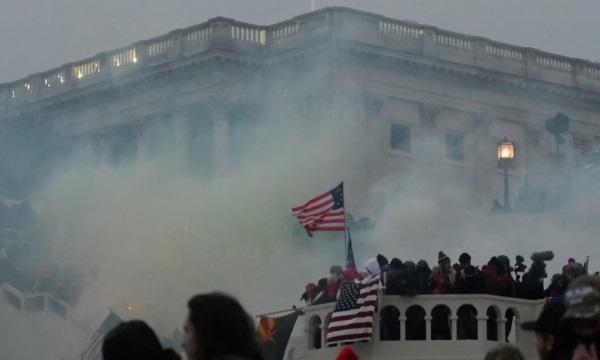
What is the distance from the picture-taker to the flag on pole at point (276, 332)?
23.5m

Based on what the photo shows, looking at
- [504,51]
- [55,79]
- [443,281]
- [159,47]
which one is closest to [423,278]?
[443,281]

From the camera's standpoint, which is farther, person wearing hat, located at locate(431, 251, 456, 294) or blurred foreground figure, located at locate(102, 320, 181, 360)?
person wearing hat, located at locate(431, 251, 456, 294)

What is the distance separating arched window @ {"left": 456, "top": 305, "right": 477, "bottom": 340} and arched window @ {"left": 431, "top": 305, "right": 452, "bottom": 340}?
0.15 meters

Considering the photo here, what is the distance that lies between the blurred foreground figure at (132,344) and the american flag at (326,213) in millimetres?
18499

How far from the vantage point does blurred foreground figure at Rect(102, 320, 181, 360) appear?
9.49m

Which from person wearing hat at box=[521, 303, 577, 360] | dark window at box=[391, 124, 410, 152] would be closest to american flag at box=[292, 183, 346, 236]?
person wearing hat at box=[521, 303, 577, 360]

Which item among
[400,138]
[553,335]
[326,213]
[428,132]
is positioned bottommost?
[553,335]

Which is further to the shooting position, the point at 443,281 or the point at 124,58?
the point at 124,58

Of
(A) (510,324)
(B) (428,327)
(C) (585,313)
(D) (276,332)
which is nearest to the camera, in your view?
(C) (585,313)

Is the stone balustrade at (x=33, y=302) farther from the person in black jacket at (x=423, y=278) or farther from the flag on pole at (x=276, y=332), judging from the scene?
the person in black jacket at (x=423, y=278)

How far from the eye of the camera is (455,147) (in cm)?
5675

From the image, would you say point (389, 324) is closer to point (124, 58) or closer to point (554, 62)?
point (124, 58)

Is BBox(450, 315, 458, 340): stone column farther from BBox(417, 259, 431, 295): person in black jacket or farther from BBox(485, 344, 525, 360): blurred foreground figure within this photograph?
BBox(485, 344, 525, 360): blurred foreground figure

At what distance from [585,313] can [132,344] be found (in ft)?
7.66
